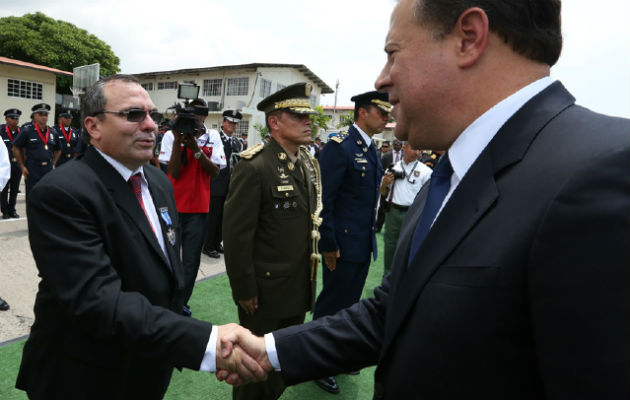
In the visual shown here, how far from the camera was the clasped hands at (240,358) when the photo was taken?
181 cm

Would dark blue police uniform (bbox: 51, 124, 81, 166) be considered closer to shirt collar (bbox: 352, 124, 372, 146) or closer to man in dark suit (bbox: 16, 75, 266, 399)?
shirt collar (bbox: 352, 124, 372, 146)

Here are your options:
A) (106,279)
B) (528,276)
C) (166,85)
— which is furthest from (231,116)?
(166,85)

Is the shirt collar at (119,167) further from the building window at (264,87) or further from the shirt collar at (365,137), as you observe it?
the building window at (264,87)

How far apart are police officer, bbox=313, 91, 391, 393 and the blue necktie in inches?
91.5

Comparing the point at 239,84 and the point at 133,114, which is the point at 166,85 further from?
the point at 133,114

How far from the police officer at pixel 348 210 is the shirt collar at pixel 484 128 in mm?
2461

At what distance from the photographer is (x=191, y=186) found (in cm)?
473

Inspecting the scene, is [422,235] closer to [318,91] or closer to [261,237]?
[261,237]

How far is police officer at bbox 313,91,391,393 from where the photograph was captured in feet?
12.0

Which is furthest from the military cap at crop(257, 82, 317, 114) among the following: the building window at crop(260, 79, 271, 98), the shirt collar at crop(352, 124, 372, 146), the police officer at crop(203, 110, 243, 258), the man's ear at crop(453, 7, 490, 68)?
the building window at crop(260, 79, 271, 98)

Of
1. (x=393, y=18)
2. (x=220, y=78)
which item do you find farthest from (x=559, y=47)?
(x=220, y=78)

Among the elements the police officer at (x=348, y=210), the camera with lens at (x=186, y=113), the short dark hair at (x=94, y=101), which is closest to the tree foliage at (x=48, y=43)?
the camera with lens at (x=186, y=113)

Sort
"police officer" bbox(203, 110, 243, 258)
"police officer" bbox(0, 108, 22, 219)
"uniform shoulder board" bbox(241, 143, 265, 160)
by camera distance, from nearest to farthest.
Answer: "uniform shoulder board" bbox(241, 143, 265, 160)
"police officer" bbox(203, 110, 243, 258)
"police officer" bbox(0, 108, 22, 219)

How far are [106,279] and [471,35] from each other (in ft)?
5.21
